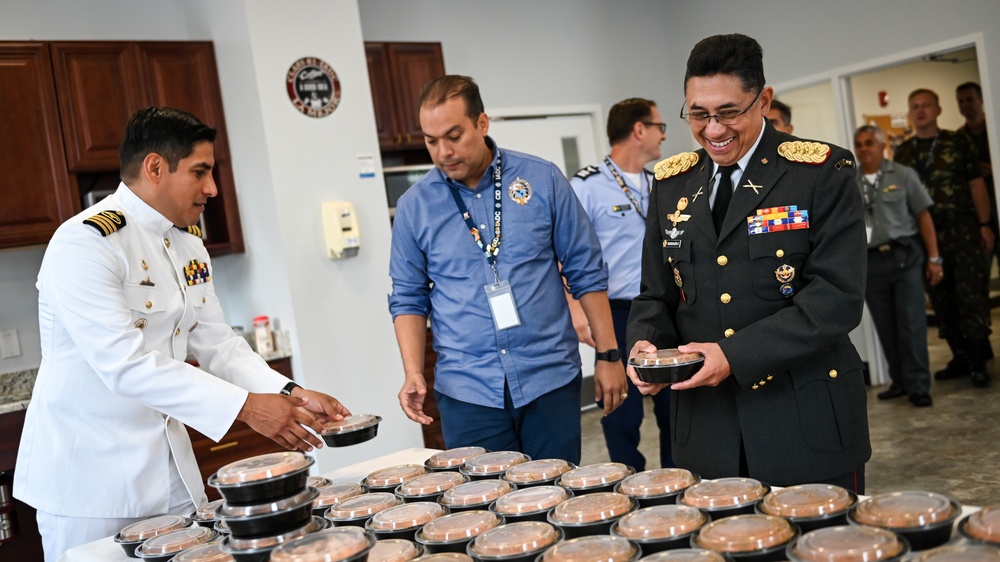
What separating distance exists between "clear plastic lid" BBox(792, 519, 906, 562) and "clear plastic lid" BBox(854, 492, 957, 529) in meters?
0.05

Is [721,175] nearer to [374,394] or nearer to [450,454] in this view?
[450,454]

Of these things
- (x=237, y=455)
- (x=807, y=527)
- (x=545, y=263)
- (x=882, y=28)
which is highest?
(x=882, y=28)

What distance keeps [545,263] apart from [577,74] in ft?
15.1

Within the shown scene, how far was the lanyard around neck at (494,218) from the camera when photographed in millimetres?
2455

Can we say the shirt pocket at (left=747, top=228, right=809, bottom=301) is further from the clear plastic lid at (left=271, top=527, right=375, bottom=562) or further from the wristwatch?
the clear plastic lid at (left=271, top=527, right=375, bottom=562)

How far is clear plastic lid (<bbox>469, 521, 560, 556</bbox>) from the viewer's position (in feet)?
4.24

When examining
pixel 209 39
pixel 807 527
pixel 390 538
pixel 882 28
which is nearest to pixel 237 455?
pixel 209 39

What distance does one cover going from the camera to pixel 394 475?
188cm

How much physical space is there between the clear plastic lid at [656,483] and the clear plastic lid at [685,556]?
249 mm

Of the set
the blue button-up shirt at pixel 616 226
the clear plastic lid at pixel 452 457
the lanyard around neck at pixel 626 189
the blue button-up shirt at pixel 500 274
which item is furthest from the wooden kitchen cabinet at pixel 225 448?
the clear plastic lid at pixel 452 457

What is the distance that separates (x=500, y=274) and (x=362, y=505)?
0.92 metres

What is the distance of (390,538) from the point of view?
4.89ft

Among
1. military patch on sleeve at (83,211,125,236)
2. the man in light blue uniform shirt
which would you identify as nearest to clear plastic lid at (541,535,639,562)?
military patch on sleeve at (83,211,125,236)

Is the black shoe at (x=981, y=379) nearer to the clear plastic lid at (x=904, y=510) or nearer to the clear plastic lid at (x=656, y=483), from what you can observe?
the clear plastic lid at (x=656, y=483)
